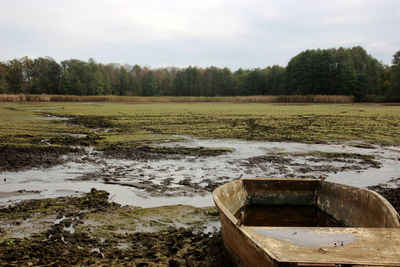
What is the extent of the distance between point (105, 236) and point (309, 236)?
3.41 metres

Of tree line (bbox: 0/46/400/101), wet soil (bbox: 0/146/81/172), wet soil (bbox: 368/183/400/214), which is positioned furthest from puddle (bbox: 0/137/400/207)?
tree line (bbox: 0/46/400/101)

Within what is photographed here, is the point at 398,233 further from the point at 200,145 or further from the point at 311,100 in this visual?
the point at 311,100

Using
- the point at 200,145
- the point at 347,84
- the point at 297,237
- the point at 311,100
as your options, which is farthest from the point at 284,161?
the point at 347,84

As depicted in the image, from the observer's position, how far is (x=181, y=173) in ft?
33.5

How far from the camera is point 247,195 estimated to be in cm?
666

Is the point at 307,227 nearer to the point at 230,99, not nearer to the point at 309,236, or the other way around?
the point at 309,236

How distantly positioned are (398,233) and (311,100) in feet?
242

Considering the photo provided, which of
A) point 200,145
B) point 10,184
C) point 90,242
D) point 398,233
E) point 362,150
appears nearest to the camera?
point 398,233

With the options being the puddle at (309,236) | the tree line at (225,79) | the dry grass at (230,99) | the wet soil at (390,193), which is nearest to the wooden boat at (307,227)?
the puddle at (309,236)

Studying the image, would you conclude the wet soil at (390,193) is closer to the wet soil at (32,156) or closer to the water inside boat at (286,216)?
the water inside boat at (286,216)

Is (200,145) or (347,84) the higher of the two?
(347,84)

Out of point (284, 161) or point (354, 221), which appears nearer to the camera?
point (354, 221)

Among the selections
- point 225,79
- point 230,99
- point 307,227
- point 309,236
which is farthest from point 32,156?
point 225,79

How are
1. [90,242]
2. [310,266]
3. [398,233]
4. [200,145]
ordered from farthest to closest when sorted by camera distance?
[200,145] → [90,242] → [398,233] → [310,266]
